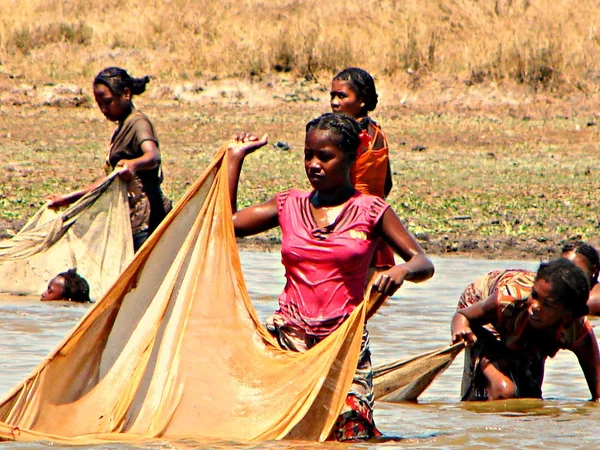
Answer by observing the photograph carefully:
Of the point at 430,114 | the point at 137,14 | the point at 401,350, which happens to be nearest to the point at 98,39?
the point at 137,14

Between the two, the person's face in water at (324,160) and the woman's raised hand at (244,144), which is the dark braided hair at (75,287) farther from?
the person's face in water at (324,160)

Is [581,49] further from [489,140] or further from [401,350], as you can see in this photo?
[401,350]

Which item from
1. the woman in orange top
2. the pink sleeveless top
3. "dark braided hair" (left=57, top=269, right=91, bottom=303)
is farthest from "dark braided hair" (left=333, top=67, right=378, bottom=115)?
"dark braided hair" (left=57, top=269, right=91, bottom=303)

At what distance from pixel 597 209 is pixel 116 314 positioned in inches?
369

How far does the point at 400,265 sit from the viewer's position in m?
4.51

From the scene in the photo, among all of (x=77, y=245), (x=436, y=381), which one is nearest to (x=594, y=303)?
(x=436, y=381)

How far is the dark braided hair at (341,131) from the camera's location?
4570mm

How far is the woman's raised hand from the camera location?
4949mm

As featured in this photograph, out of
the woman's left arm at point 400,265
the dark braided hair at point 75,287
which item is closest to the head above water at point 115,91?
the dark braided hair at point 75,287

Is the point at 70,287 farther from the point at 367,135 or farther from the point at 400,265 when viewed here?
the point at 400,265

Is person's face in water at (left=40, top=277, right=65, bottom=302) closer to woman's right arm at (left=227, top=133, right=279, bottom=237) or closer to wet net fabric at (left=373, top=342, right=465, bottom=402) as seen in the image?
wet net fabric at (left=373, top=342, right=465, bottom=402)

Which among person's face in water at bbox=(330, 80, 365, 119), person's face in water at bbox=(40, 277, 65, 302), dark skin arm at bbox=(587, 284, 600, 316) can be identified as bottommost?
person's face in water at bbox=(40, 277, 65, 302)

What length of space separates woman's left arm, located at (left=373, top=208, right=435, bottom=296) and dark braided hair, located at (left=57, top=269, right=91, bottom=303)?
440 cm

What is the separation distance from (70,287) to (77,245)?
30cm
